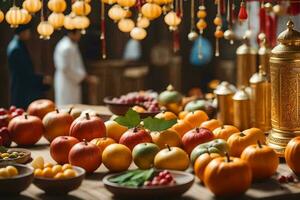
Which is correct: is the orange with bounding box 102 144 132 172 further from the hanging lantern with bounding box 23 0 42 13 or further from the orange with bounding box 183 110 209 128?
the hanging lantern with bounding box 23 0 42 13

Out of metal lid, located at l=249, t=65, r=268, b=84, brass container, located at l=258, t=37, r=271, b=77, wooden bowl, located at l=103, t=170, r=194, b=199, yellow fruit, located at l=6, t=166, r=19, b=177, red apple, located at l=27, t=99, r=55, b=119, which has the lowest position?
wooden bowl, located at l=103, t=170, r=194, b=199

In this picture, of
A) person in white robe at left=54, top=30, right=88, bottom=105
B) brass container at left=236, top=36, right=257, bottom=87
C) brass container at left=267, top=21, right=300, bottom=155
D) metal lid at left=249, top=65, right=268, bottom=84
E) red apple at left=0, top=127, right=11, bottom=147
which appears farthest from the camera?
person in white robe at left=54, top=30, right=88, bottom=105

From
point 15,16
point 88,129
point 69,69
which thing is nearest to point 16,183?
point 88,129

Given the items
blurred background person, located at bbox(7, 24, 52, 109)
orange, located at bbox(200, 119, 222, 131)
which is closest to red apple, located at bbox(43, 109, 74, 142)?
orange, located at bbox(200, 119, 222, 131)

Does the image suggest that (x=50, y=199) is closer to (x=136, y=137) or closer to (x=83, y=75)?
(x=136, y=137)

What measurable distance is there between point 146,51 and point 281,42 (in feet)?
24.4

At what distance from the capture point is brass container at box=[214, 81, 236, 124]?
3.82 m

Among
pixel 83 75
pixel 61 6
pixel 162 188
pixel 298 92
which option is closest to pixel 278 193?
pixel 162 188

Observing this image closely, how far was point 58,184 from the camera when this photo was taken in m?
2.58

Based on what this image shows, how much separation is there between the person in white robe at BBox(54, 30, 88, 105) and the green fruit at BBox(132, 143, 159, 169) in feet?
17.4

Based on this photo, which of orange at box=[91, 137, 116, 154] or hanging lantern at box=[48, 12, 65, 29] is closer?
orange at box=[91, 137, 116, 154]

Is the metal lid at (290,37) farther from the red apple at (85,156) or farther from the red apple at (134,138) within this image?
the red apple at (85,156)

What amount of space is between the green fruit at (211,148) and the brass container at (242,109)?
825 millimetres

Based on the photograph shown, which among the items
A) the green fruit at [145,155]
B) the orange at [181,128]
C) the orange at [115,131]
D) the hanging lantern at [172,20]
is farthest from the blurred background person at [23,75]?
the green fruit at [145,155]
